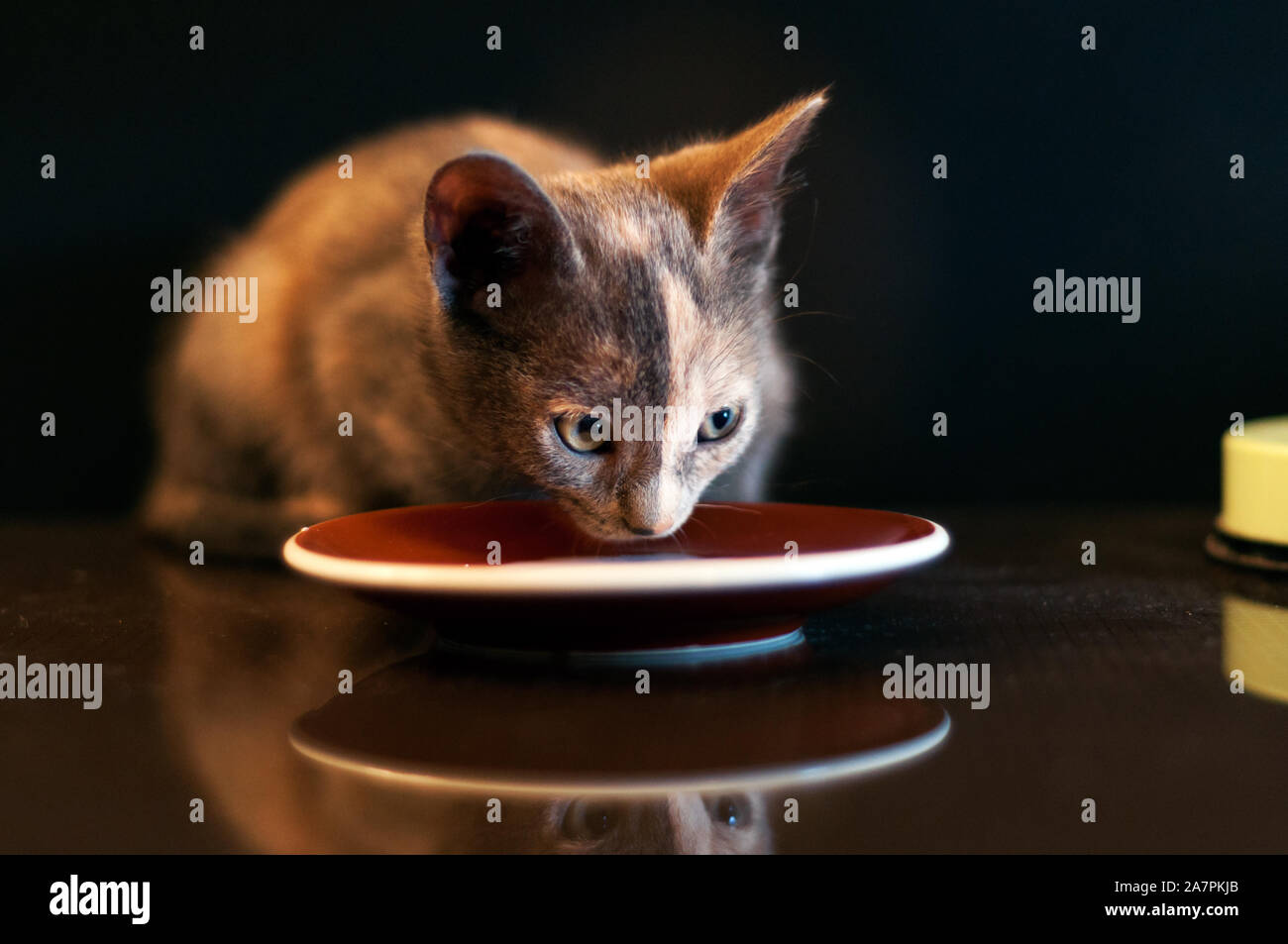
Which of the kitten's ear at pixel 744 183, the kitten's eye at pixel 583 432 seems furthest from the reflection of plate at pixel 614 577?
the kitten's ear at pixel 744 183

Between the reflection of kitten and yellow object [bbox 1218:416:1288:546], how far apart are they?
21.9 inches

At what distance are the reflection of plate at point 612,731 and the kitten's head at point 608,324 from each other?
0.81ft

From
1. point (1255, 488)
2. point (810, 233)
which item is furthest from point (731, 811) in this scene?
point (810, 233)

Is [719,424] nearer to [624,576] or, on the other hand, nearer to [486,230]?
[486,230]

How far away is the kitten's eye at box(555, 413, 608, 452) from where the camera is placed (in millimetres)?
1213

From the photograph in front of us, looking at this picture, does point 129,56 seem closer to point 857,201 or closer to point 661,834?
point 857,201

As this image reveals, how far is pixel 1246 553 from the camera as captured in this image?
61.8 inches

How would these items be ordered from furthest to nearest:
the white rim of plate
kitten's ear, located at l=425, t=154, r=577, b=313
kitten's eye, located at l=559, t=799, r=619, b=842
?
kitten's ear, located at l=425, t=154, r=577, b=313, the white rim of plate, kitten's eye, located at l=559, t=799, r=619, b=842

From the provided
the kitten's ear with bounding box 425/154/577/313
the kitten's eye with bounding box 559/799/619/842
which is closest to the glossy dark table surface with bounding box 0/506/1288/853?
the kitten's eye with bounding box 559/799/619/842

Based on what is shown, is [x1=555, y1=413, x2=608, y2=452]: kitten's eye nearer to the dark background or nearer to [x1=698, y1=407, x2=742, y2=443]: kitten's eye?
[x1=698, y1=407, x2=742, y2=443]: kitten's eye

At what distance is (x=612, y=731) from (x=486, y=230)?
1.76ft

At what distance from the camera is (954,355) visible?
7.15 feet

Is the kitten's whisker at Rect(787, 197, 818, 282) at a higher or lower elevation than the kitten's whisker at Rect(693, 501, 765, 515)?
higher

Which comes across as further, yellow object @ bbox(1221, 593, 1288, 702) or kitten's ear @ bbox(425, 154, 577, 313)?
kitten's ear @ bbox(425, 154, 577, 313)
